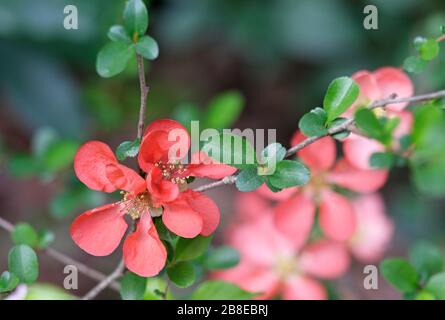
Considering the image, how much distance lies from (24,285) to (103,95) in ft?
3.44

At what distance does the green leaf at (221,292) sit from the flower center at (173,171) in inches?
7.8

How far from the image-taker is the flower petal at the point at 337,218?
1090 millimetres

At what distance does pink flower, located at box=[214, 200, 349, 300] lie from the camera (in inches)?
47.5

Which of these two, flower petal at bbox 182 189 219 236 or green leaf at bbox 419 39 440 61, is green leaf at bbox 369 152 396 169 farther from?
flower petal at bbox 182 189 219 236

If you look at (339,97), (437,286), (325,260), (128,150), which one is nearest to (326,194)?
(325,260)

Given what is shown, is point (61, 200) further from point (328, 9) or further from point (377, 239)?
point (328, 9)

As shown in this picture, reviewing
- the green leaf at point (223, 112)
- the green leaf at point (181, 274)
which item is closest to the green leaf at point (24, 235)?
the green leaf at point (181, 274)

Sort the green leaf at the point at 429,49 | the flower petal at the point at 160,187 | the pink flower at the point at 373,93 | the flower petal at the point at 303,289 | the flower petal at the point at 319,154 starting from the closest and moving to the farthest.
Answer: the flower petal at the point at 160,187 → the green leaf at the point at 429,49 → the pink flower at the point at 373,93 → the flower petal at the point at 319,154 → the flower petal at the point at 303,289

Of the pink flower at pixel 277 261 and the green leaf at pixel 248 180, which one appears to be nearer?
the green leaf at pixel 248 180

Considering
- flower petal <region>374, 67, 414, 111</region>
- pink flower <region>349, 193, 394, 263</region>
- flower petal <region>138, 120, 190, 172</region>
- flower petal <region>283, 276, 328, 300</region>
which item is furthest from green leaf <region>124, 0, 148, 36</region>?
pink flower <region>349, 193, 394, 263</region>

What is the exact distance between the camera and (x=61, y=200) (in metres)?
1.21

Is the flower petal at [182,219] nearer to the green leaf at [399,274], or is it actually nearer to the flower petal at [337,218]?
the green leaf at [399,274]
